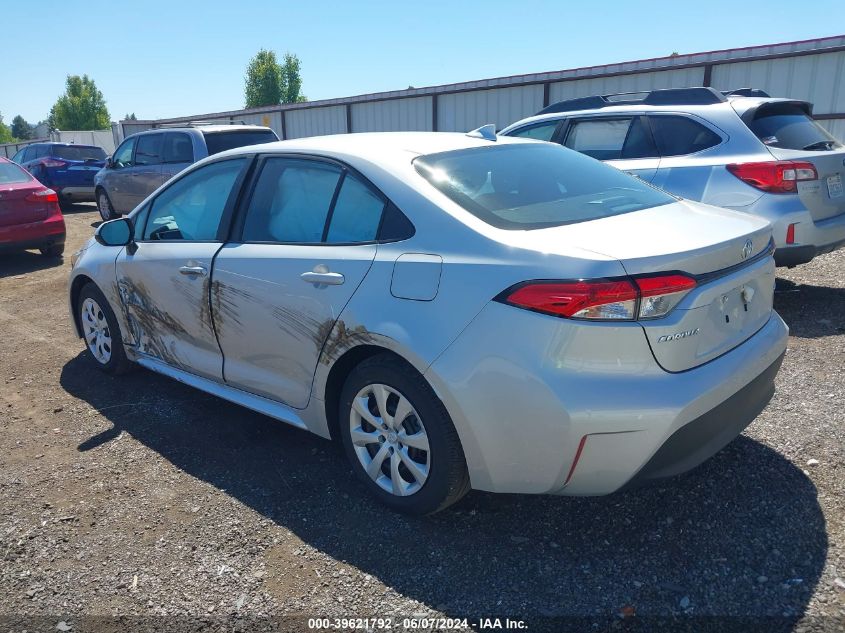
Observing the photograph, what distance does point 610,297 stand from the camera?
7.55ft

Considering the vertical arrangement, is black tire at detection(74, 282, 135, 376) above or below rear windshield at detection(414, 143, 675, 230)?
below

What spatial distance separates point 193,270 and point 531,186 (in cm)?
194

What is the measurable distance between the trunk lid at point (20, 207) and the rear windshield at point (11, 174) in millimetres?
241

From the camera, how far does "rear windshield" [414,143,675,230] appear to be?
2.83 m

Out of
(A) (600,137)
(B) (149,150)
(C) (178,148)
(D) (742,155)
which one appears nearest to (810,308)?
(D) (742,155)

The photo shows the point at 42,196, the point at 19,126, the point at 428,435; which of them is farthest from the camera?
the point at 19,126

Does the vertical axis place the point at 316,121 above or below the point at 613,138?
above

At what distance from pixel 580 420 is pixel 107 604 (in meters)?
1.92

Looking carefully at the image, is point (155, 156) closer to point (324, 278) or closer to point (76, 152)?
point (76, 152)

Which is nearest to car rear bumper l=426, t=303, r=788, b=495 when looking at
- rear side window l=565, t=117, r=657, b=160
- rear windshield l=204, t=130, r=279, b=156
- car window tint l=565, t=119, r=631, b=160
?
rear side window l=565, t=117, r=657, b=160

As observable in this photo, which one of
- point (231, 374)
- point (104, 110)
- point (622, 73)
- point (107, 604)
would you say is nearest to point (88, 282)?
point (231, 374)

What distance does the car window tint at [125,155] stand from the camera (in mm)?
11859

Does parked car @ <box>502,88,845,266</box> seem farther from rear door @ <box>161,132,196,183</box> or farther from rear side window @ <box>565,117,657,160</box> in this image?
rear door @ <box>161,132,196,183</box>

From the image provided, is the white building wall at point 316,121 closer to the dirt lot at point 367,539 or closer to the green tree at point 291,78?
the dirt lot at point 367,539
